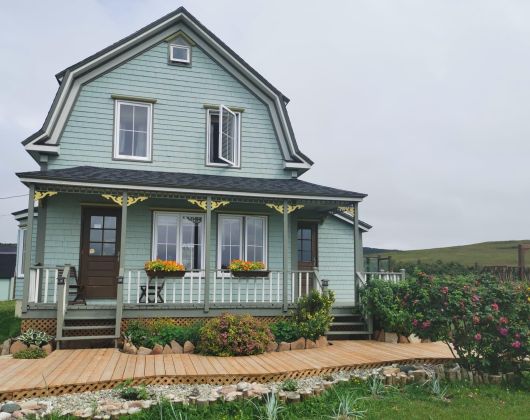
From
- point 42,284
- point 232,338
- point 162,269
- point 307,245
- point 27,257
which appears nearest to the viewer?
point 232,338

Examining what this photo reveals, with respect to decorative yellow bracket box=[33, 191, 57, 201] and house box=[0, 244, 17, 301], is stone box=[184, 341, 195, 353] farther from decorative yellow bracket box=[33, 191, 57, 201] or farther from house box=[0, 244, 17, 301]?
house box=[0, 244, 17, 301]

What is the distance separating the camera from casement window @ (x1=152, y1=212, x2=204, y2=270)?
1159 centimetres

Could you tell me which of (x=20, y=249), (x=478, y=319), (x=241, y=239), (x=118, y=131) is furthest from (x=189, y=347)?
(x=20, y=249)

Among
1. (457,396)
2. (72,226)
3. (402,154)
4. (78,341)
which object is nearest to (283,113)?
(72,226)

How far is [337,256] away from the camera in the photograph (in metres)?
14.5

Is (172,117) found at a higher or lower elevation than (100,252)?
higher

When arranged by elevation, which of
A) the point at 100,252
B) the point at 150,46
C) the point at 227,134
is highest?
the point at 150,46

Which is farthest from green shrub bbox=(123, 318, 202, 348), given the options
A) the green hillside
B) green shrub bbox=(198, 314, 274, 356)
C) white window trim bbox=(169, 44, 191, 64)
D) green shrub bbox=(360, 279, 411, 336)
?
the green hillside

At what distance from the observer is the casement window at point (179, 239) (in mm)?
11594

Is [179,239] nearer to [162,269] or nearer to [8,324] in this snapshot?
[162,269]

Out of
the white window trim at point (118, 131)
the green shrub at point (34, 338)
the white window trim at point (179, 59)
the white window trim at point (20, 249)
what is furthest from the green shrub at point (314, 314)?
the white window trim at point (20, 249)

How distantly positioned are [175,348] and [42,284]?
3622mm

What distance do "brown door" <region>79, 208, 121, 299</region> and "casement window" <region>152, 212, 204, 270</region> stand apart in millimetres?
991

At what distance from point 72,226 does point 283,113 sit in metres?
6.40
